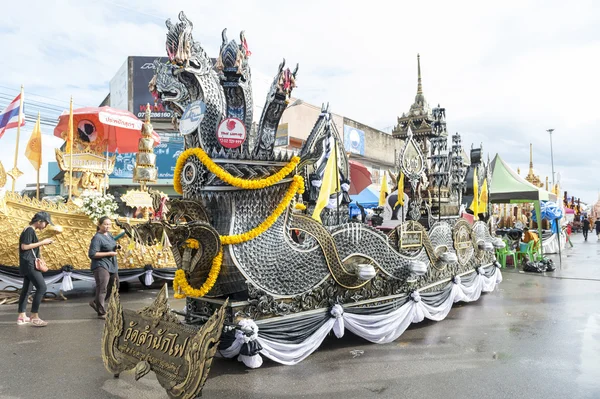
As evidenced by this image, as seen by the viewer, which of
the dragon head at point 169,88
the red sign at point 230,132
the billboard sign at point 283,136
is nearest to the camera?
the red sign at point 230,132

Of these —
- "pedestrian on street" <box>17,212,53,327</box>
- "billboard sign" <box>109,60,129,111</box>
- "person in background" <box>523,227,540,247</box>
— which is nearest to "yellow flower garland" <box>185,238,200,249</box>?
"pedestrian on street" <box>17,212,53,327</box>

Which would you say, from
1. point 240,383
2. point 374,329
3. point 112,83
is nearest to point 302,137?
point 112,83

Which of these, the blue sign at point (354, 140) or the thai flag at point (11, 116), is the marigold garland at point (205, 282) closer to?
the thai flag at point (11, 116)

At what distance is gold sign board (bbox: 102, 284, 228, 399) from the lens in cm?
348

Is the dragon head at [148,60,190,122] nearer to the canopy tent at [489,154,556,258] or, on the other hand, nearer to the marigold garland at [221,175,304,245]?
the marigold garland at [221,175,304,245]

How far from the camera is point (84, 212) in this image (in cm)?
904

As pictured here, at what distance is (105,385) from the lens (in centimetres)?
418

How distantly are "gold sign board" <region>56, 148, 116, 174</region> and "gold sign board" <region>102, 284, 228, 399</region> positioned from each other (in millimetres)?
7975

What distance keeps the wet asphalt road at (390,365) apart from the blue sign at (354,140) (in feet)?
67.8

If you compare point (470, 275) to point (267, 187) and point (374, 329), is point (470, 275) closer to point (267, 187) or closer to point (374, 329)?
point (374, 329)

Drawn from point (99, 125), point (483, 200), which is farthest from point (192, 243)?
point (99, 125)

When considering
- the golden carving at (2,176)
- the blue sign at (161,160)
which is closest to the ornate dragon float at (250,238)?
the golden carving at (2,176)

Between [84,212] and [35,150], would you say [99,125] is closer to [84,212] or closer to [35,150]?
[35,150]

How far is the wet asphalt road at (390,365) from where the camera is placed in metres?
4.10
